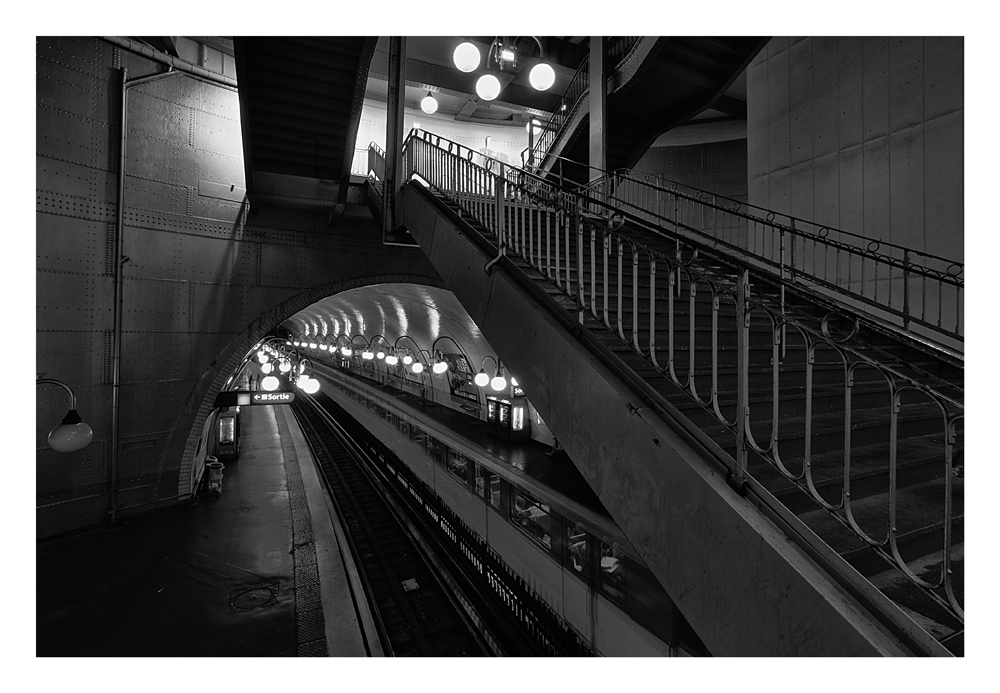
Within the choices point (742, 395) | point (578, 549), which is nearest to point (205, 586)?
point (578, 549)

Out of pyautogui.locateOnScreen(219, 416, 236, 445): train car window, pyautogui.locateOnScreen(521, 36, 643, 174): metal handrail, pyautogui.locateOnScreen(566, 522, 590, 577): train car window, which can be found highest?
pyautogui.locateOnScreen(521, 36, 643, 174): metal handrail

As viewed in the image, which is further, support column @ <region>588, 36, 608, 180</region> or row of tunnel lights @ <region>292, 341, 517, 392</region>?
row of tunnel lights @ <region>292, 341, 517, 392</region>

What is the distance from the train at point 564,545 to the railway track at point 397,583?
1.24 m

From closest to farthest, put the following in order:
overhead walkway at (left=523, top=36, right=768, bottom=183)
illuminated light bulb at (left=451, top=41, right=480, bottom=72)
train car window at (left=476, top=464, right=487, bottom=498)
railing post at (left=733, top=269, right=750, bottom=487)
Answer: railing post at (left=733, top=269, right=750, bottom=487) → illuminated light bulb at (left=451, top=41, right=480, bottom=72) → overhead walkway at (left=523, top=36, right=768, bottom=183) → train car window at (left=476, top=464, right=487, bottom=498)

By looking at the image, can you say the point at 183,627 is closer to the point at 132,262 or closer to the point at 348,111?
the point at 132,262

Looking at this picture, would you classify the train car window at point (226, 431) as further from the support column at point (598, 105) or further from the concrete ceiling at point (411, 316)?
the support column at point (598, 105)

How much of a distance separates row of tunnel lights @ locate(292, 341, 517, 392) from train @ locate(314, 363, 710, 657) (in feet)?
5.30

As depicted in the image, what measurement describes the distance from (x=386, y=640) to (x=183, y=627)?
2.38 m

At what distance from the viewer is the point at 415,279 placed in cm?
1016

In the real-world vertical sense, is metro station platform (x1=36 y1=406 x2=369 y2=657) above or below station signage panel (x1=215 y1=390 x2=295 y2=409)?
below

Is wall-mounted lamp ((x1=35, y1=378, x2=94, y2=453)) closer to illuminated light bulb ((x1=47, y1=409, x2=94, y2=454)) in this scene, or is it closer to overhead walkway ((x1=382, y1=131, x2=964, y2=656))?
illuminated light bulb ((x1=47, y1=409, x2=94, y2=454))

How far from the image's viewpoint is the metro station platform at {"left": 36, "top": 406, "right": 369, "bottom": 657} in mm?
5172

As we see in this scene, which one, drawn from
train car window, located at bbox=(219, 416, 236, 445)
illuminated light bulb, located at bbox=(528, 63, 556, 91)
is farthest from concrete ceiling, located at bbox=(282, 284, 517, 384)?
illuminated light bulb, located at bbox=(528, 63, 556, 91)
